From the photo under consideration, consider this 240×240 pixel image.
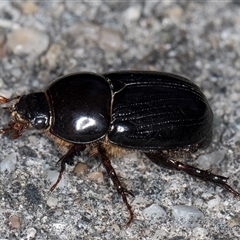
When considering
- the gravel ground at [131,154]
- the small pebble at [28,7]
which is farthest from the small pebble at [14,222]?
the small pebble at [28,7]

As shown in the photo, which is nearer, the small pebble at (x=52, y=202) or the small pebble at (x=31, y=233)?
the small pebble at (x=31, y=233)

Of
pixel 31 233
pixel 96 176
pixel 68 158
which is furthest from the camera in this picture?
pixel 96 176

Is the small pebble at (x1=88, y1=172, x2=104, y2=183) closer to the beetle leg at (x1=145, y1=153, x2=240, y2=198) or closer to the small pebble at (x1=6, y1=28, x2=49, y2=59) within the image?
the beetle leg at (x1=145, y1=153, x2=240, y2=198)

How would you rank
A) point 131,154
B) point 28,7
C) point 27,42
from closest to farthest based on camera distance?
point 131,154 → point 27,42 → point 28,7

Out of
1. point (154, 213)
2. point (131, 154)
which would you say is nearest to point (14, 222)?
point (154, 213)

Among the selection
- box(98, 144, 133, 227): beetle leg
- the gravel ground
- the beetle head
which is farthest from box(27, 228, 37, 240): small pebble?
the beetle head

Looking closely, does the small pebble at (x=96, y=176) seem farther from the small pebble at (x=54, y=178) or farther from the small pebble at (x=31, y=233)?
the small pebble at (x=31, y=233)

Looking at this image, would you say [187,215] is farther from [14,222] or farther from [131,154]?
[14,222]
